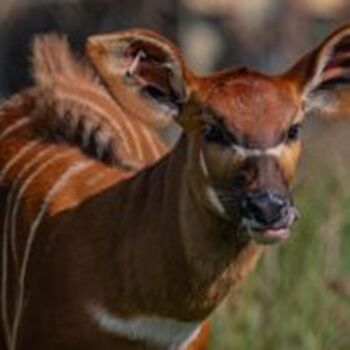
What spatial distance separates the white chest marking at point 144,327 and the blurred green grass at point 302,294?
1.35 meters

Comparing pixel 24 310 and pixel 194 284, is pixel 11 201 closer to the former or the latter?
pixel 24 310

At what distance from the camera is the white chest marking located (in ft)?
25.0

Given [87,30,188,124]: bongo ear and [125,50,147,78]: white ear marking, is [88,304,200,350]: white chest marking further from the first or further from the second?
[125,50,147,78]: white ear marking

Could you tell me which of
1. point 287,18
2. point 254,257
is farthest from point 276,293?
point 287,18

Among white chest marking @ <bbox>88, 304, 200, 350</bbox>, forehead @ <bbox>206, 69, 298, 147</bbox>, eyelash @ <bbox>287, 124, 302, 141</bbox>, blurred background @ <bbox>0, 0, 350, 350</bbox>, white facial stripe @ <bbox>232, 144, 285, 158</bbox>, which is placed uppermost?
forehead @ <bbox>206, 69, 298, 147</bbox>

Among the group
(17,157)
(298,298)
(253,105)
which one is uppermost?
(253,105)

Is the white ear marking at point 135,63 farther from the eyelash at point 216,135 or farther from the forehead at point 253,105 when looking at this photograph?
the eyelash at point 216,135

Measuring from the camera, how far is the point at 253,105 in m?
7.25

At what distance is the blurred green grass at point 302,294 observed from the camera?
30.0 feet

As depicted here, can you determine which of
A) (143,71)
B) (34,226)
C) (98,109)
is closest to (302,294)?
(98,109)

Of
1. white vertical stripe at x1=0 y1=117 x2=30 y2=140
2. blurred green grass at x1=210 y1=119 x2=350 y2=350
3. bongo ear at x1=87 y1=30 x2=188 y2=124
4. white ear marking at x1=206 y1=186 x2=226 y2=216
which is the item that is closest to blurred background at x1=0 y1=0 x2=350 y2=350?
blurred green grass at x1=210 y1=119 x2=350 y2=350

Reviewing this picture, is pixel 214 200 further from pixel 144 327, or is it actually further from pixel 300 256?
pixel 300 256

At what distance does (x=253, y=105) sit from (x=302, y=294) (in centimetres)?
211

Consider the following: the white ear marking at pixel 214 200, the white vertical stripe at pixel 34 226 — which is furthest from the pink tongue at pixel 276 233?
the white vertical stripe at pixel 34 226
